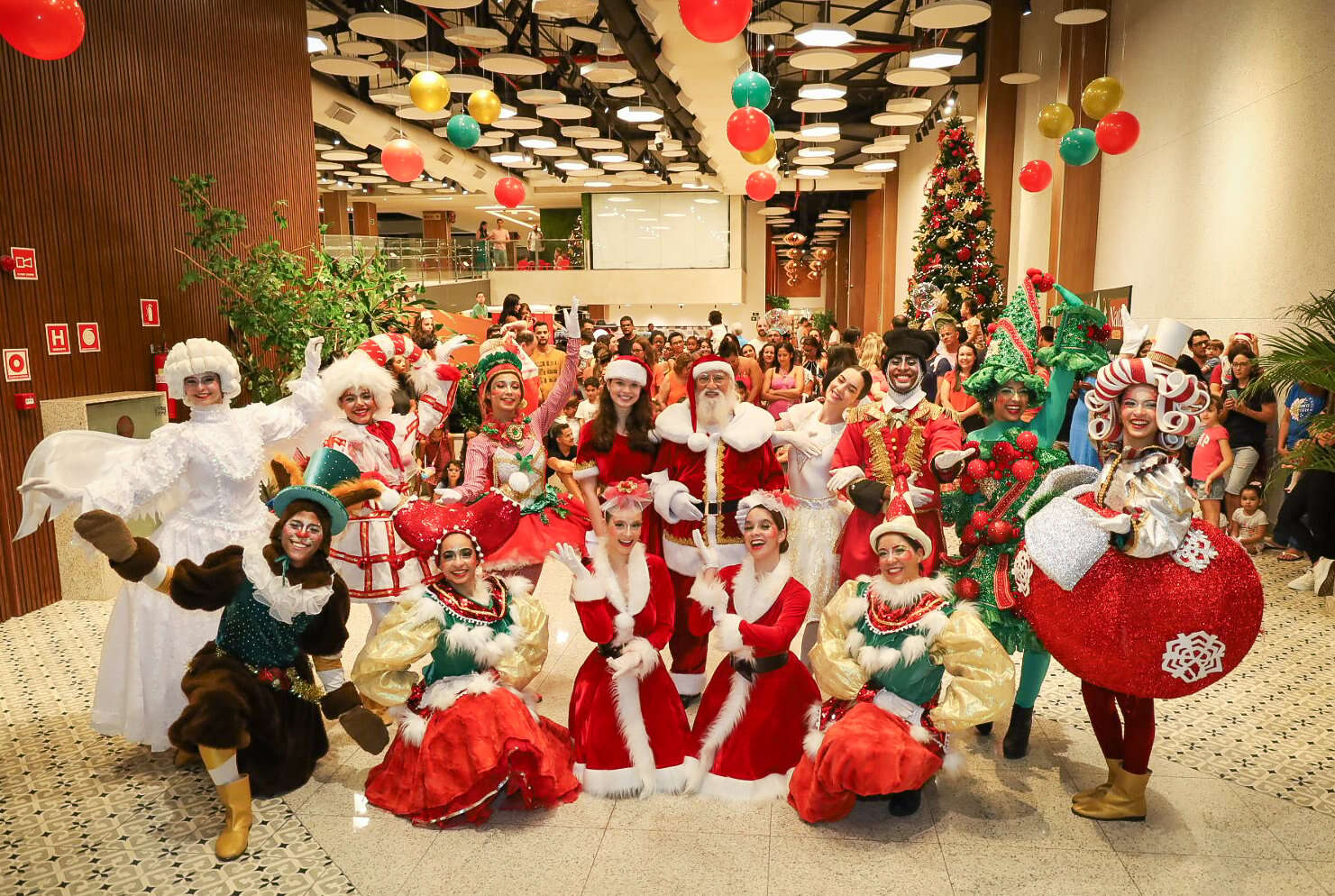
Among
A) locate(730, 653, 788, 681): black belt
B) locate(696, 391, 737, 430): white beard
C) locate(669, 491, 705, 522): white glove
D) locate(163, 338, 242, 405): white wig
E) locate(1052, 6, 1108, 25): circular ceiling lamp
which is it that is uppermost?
locate(1052, 6, 1108, 25): circular ceiling lamp

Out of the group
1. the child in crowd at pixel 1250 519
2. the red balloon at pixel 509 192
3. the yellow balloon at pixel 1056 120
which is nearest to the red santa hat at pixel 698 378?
the child in crowd at pixel 1250 519

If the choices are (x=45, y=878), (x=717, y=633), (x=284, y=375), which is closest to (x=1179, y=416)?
(x=717, y=633)

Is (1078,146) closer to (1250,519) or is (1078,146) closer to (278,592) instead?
(1250,519)

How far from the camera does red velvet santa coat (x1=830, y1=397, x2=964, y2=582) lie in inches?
146

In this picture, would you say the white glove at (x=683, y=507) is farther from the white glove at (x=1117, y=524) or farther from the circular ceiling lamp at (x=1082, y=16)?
the circular ceiling lamp at (x=1082, y=16)

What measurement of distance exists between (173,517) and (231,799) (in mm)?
1147

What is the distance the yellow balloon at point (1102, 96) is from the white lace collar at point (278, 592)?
27.0ft

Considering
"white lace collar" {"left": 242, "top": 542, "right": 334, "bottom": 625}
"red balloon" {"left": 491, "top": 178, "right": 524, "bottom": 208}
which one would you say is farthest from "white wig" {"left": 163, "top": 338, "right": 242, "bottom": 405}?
"red balloon" {"left": 491, "top": 178, "right": 524, "bottom": 208}

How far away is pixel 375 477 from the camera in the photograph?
3986 millimetres

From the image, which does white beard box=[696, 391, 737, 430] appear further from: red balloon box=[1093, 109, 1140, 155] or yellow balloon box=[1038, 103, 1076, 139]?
yellow balloon box=[1038, 103, 1076, 139]

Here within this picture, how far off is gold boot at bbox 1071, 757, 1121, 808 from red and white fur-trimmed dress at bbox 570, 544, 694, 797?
137cm

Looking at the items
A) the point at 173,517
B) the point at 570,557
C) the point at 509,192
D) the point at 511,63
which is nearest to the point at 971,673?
the point at 570,557

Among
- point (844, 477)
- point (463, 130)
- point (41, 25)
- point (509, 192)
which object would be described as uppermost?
point (463, 130)

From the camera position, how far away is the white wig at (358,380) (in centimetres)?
400
